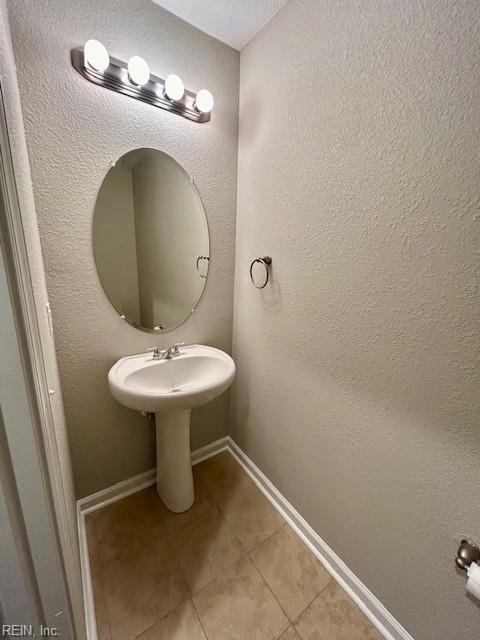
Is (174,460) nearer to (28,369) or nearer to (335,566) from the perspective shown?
(335,566)

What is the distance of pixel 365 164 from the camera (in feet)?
2.56

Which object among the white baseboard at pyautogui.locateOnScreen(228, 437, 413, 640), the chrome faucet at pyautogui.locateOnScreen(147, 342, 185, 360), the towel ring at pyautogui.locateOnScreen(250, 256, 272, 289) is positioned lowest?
the white baseboard at pyautogui.locateOnScreen(228, 437, 413, 640)

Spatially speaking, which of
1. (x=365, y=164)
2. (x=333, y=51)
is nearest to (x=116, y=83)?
(x=333, y=51)

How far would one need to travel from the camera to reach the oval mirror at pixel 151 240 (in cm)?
108

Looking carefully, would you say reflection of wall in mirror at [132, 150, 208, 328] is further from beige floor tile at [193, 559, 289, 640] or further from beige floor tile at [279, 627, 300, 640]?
beige floor tile at [279, 627, 300, 640]

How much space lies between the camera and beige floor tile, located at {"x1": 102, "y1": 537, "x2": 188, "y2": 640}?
0.90m

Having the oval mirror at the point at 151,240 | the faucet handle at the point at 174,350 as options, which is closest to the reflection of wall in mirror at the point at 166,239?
the oval mirror at the point at 151,240

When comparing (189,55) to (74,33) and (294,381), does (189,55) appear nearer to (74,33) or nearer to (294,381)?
(74,33)

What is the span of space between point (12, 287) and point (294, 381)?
3.36ft

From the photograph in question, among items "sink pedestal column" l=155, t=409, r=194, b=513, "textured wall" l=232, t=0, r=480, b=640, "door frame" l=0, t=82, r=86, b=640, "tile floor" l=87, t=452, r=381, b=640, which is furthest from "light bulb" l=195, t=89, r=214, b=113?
"tile floor" l=87, t=452, r=381, b=640

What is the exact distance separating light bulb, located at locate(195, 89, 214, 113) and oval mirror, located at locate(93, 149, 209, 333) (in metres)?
0.25

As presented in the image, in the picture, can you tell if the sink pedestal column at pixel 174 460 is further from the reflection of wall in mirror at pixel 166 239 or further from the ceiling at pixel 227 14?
the ceiling at pixel 227 14

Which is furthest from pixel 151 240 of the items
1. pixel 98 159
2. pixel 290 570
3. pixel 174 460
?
pixel 290 570

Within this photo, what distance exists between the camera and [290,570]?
3.48 feet
